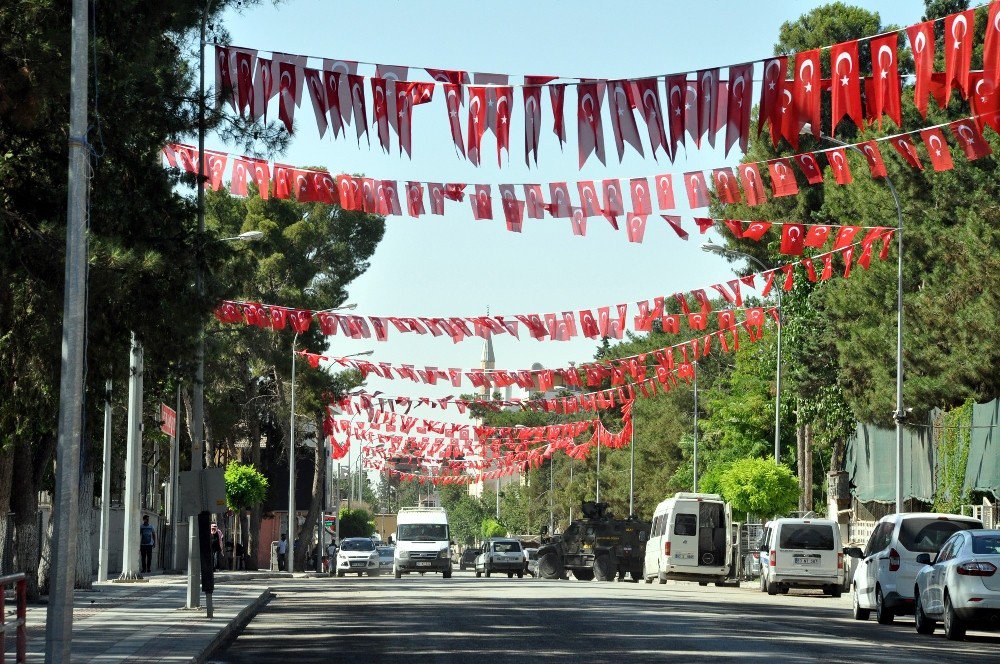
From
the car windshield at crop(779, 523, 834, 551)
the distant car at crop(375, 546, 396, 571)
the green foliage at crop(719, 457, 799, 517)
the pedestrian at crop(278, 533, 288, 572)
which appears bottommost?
the distant car at crop(375, 546, 396, 571)

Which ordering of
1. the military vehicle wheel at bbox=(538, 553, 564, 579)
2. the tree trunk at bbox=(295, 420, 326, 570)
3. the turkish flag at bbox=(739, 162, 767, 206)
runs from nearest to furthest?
the turkish flag at bbox=(739, 162, 767, 206)
the military vehicle wheel at bbox=(538, 553, 564, 579)
the tree trunk at bbox=(295, 420, 326, 570)

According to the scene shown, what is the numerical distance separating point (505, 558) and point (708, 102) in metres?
44.5

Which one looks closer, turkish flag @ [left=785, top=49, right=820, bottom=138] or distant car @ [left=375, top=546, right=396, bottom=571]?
turkish flag @ [left=785, top=49, right=820, bottom=138]

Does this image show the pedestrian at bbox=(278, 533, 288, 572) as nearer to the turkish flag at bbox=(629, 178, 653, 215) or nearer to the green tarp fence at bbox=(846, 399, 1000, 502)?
the green tarp fence at bbox=(846, 399, 1000, 502)

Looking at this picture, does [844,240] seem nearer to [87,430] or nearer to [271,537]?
[87,430]

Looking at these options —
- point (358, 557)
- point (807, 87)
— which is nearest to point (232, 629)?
point (807, 87)

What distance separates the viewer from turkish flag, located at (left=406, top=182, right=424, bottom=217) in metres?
23.9

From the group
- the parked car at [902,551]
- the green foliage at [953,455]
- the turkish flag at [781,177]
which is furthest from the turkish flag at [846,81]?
the green foliage at [953,455]

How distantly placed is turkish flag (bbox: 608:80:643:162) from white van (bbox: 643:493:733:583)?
2619cm

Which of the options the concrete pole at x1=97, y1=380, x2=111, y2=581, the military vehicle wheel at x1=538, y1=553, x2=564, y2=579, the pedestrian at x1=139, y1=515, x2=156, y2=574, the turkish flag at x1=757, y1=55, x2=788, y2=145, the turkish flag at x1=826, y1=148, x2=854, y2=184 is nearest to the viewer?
the turkish flag at x1=757, y1=55, x2=788, y2=145

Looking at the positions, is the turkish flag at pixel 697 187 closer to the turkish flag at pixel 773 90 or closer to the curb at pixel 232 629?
the turkish flag at pixel 773 90

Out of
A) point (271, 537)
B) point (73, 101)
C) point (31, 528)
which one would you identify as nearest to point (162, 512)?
point (271, 537)

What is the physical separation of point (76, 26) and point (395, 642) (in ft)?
28.9

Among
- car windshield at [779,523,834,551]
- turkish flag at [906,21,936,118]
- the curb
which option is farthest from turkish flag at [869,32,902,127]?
car windshield at [779,523,834,551]
